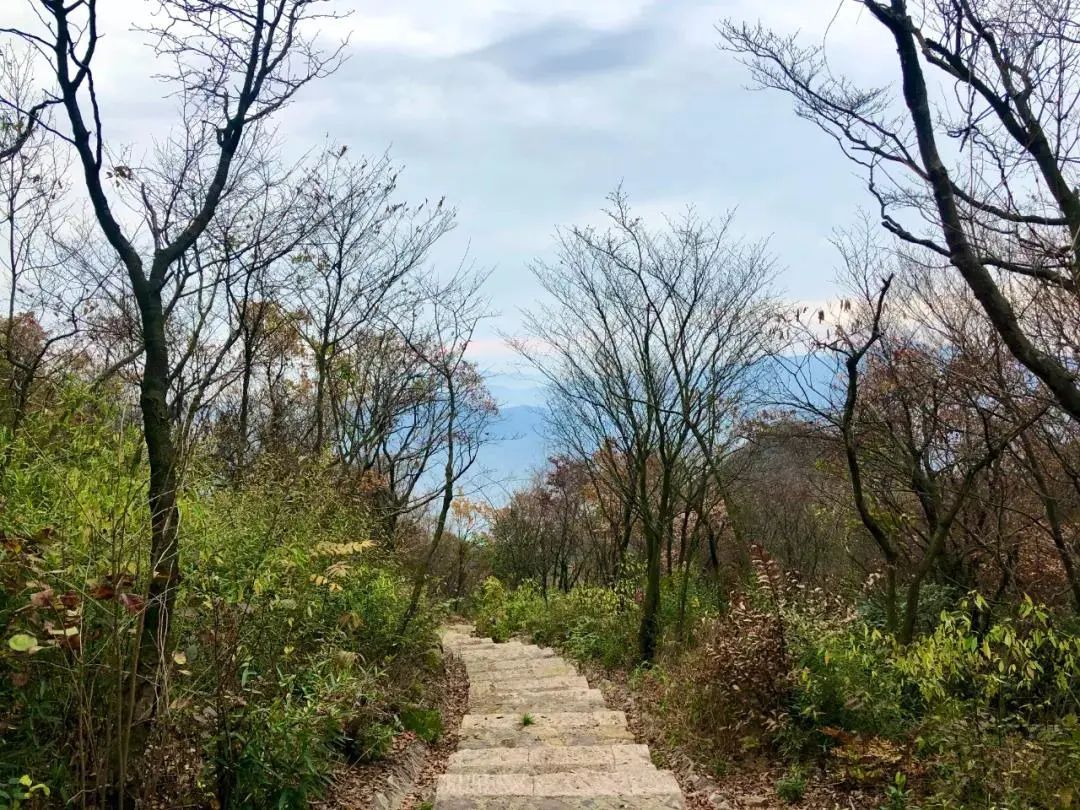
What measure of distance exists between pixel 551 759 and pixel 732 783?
112cm

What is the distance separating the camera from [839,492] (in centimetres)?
955

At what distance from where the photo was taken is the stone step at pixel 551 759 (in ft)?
14.8

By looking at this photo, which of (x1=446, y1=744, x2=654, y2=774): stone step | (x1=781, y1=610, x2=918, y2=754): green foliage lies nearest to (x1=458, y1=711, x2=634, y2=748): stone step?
(x1=446, y1=744, x2=654, y2=774): stone step

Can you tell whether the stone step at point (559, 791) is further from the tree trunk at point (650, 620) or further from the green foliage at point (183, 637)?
the tree trunk at point (650, 620)

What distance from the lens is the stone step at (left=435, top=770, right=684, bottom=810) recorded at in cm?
378

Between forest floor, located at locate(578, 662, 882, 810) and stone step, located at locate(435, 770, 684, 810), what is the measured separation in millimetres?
Result: 242

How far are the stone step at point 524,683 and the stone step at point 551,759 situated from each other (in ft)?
6.54

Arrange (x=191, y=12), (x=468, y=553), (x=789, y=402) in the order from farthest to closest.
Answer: (x=468, y=553), (x=789, y=402), (x=191, y=12)

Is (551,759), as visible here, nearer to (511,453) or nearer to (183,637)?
(183,637)

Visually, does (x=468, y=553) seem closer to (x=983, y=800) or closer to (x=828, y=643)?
(x=828, y=643)

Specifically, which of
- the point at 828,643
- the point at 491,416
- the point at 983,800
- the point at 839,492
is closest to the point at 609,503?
the point at 491,416

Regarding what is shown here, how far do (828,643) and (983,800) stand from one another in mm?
1629

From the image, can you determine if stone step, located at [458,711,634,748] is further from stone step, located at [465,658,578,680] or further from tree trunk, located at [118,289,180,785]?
tree trunk, located at [118,289,180,785]

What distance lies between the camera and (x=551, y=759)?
15.3ft
